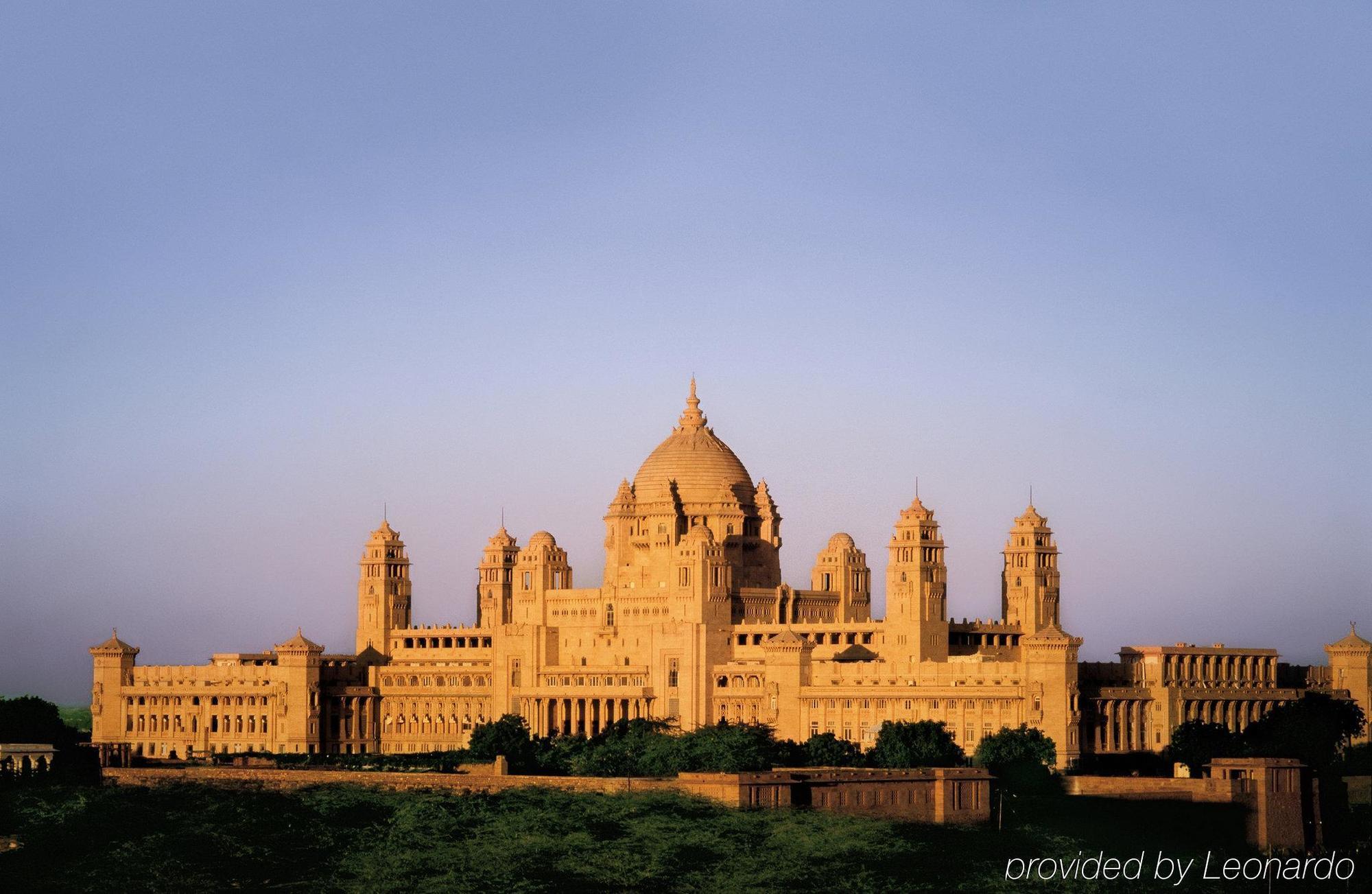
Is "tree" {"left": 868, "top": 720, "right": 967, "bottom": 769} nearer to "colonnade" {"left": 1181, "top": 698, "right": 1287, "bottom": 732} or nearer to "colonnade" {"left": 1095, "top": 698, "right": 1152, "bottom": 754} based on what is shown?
"colonnade" {"left": 1095, "top": 698, "right": 1152, "bottom": 754}

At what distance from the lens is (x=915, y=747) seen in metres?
176

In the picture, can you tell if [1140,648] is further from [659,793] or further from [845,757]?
[659,793]

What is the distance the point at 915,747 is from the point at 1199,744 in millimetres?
16115

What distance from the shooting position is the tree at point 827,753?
17600 centimetres

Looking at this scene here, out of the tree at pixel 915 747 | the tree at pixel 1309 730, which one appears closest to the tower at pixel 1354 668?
the tree at pixel 1309 730

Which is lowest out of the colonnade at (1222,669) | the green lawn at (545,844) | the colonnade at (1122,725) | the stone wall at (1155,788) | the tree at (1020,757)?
the green lawn at (545,844)

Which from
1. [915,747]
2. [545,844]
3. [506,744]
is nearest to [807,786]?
[545,844]

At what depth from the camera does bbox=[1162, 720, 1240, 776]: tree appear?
176m

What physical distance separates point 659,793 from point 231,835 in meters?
Answer: 21.2

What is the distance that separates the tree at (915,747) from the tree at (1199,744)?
11918mm

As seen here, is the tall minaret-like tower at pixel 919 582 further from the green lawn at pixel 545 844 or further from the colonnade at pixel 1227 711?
the green lawn at pixel 545 844

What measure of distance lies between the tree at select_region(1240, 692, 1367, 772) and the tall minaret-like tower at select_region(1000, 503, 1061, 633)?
14.9m

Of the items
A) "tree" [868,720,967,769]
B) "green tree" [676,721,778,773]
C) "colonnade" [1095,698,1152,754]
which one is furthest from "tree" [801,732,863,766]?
"colonnade" [1095,698,1152,754]

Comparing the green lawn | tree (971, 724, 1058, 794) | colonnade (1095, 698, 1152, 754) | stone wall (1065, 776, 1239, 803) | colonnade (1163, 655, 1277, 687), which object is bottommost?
the green lawn
